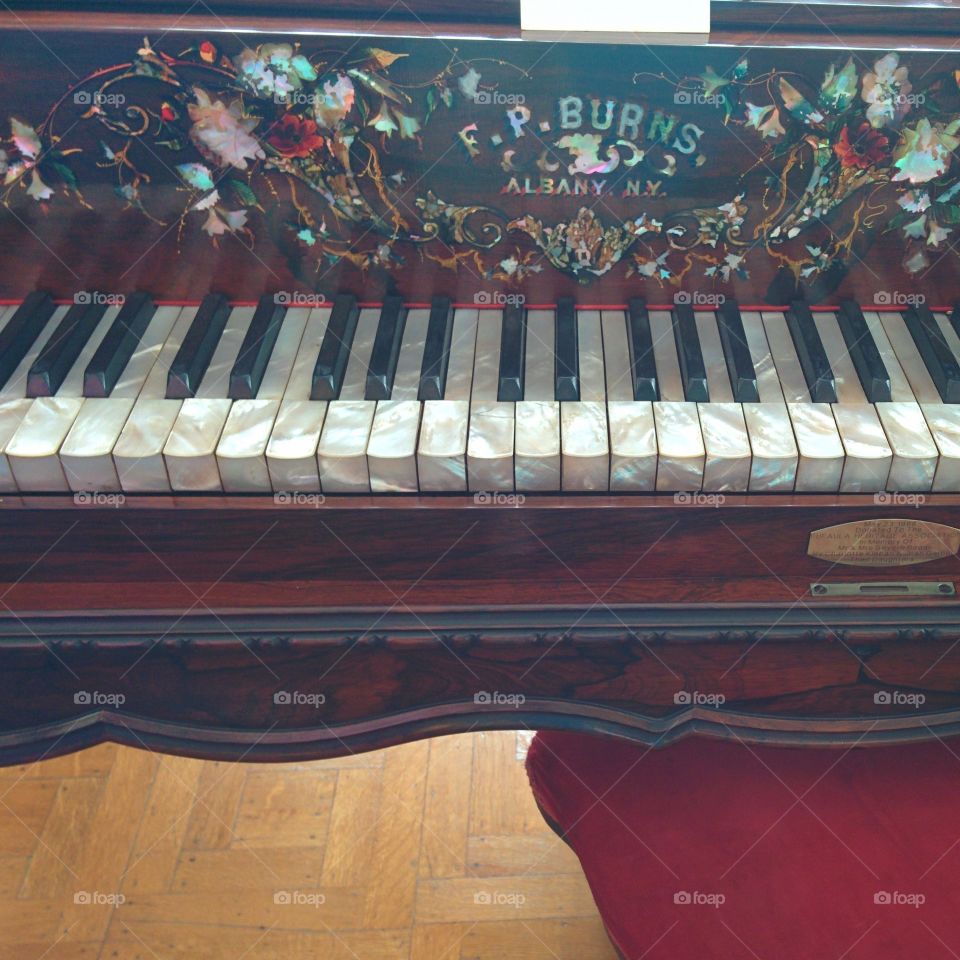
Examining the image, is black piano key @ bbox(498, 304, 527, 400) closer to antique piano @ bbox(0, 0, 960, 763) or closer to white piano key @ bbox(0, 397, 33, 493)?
antique piano @ bbox(0, 0, 960, 763)

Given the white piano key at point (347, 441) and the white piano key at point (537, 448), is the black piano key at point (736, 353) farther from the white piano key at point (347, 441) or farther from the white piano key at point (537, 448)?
the white piano key at point (347, 441)

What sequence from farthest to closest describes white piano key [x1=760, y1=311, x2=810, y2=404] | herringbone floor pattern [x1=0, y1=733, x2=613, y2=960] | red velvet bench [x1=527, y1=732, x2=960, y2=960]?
1. herringbone floor pattern [x1=0, y1=733, x2=613, y2=960]
2. white piano key [x1=760, y1=311, x2=810, y2=404]
3. red velvet bench [x1=527, y1=732, x2=960, y2=960]

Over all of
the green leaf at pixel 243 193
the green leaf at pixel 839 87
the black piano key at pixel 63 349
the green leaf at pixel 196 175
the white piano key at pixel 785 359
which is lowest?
the white piano key at pixel 785 359

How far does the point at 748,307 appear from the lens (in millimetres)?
1329

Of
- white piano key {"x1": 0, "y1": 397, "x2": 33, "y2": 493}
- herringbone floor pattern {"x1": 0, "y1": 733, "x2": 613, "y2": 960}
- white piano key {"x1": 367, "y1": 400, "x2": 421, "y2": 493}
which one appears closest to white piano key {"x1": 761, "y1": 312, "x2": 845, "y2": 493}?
white piano key {"x1": 367, "y1": 400, "x2": 421, "y2": 493}

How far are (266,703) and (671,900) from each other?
552mm

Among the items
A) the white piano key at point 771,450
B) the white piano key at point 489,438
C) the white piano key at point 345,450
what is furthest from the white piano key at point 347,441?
the white piano key at point 771,450

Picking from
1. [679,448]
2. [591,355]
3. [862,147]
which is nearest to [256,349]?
[591,355]

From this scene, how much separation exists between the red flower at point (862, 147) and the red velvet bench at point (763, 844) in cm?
72

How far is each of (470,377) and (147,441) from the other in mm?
370

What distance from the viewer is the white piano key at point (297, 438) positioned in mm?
1146

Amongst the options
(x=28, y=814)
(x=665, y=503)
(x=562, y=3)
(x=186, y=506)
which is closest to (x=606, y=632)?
(x=665, y=503)

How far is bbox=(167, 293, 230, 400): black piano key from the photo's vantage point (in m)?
1.21

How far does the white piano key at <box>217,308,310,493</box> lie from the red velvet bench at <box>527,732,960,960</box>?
53 cm
